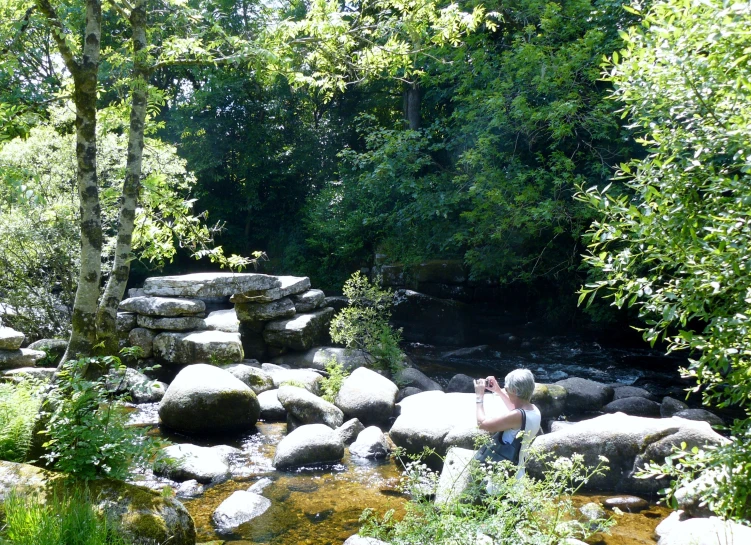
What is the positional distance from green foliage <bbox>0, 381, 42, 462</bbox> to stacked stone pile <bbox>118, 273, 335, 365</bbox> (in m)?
6.02

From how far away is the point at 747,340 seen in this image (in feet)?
8.16

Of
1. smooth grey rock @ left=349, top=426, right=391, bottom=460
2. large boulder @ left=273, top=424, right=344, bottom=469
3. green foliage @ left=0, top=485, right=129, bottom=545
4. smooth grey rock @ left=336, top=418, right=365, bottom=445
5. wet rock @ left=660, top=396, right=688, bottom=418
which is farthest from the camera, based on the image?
wet rock @ left=660, top=396, right=688, bottom=418

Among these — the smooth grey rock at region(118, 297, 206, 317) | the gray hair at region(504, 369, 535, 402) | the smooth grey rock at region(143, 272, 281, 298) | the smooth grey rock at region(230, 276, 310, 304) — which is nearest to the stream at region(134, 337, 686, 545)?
the gray hair at region(504, 369, 535, 402)

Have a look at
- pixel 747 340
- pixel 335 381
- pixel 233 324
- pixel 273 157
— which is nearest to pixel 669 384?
pixel 335 381

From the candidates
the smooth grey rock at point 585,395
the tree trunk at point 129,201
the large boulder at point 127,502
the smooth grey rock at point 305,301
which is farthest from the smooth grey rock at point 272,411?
the large boulder at point 127,502

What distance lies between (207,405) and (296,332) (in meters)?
3.89

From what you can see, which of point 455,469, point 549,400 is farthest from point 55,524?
point 549,400

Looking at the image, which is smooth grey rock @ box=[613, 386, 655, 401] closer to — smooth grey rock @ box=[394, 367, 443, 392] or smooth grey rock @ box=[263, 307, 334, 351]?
smooth grey rock @ box=[394, 367, 443, 392]

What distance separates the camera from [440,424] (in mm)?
7492

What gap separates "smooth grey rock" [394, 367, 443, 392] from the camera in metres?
10.7

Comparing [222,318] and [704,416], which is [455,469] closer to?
[704,416]

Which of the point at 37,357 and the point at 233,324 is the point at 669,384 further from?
the point at 37,357

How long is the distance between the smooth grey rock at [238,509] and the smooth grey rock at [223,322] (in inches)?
245

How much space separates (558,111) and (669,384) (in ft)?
18.4
